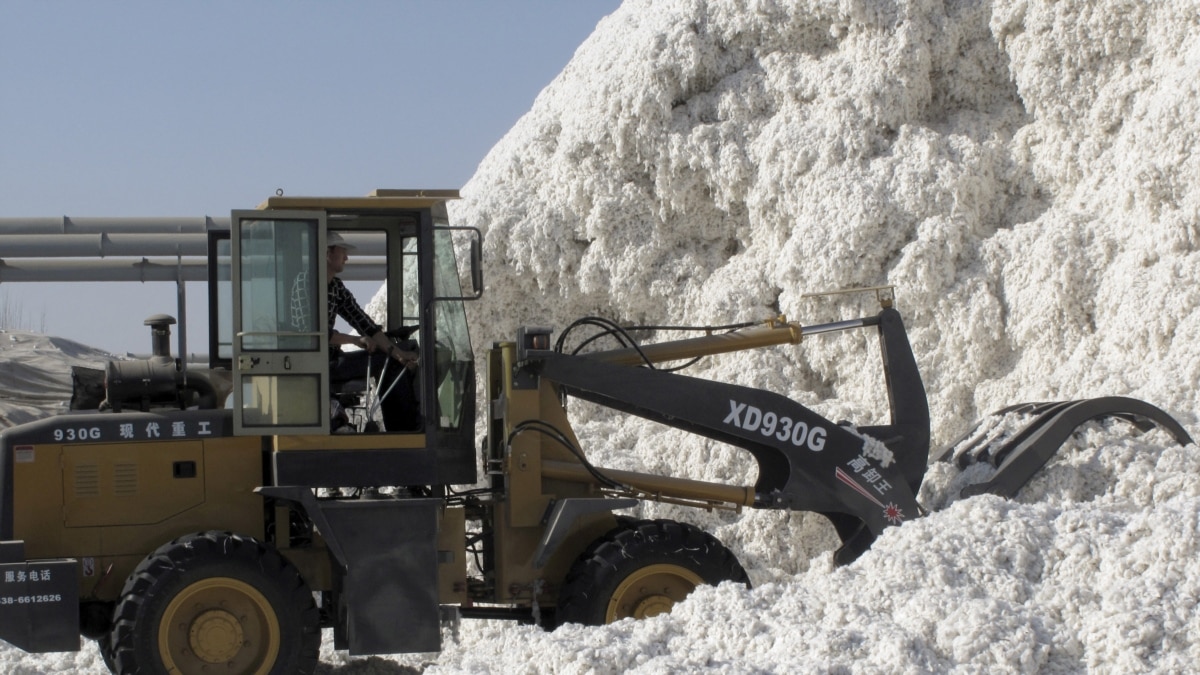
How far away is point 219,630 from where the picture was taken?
6574 mm

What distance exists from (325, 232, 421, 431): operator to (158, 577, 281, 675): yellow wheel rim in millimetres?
1115

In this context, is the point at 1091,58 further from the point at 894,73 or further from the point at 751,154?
the point at 751,154

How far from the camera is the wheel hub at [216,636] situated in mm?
6551

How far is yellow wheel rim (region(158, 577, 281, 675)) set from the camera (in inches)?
257

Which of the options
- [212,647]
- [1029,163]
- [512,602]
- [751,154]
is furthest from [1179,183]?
[212,647]

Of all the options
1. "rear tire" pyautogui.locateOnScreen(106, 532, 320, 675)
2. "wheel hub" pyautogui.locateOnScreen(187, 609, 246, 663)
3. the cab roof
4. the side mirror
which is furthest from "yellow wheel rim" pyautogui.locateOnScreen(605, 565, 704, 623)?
the cab roof

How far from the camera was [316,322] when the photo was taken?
6.74 meters

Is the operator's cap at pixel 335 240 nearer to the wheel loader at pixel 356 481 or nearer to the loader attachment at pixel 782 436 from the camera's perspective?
the wheel loader at pixel 356 481

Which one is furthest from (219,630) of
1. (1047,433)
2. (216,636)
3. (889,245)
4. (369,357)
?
(889,245)

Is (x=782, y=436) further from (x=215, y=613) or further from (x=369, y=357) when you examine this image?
(x=215, y=613)

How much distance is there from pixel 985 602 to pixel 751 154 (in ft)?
15.8

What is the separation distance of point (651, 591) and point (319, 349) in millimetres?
2060

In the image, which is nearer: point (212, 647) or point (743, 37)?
point (212, 647)

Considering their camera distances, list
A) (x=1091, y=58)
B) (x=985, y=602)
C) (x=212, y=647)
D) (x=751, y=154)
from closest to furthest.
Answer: (x=985, y=602)
(x=212, y=647)
(x=1091, y=58)
(x=751, y=154)
